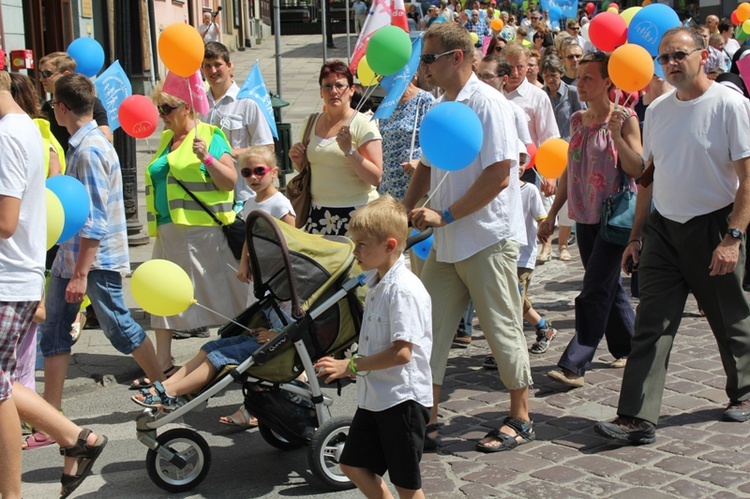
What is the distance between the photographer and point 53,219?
5000 millimetres

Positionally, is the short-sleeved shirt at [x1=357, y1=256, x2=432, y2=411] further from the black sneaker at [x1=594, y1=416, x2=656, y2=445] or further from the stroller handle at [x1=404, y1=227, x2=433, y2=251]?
the black sneaker at [x1=594, y1=416, x2=656, y2=445]

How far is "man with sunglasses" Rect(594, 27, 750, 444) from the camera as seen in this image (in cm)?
515

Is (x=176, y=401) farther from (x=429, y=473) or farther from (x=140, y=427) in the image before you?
(x=429, y=473)

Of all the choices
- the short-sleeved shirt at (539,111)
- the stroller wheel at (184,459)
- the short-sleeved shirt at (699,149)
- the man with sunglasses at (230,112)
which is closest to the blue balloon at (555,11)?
the short-sleeved shirt at (539,111)

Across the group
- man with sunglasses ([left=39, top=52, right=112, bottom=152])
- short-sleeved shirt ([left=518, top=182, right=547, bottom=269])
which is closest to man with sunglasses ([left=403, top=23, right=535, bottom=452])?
short-sleeved shirt ([left=518, top=182, right=547, bottom=269])

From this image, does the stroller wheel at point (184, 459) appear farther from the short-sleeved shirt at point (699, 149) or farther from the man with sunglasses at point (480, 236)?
the short-sleeved shirt at point (699, 149)

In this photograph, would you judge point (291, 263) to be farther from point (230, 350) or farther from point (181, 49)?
point (181, 49)

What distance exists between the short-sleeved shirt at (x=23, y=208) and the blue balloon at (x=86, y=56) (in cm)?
387

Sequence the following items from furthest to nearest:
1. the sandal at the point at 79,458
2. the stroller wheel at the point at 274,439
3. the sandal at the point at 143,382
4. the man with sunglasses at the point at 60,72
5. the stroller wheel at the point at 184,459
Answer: the man with sunglasses at the point at 60,72, the sandal at the point at 143,382, the stroller wheel at the point at 274,439, the stroller wheel at the point at 184,459, the sandal at the point at 79,458

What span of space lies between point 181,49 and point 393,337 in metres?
3.22

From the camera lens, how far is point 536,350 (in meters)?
7.14

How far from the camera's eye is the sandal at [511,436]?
5.27 metres

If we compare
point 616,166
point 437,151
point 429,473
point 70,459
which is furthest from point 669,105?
point 70,459

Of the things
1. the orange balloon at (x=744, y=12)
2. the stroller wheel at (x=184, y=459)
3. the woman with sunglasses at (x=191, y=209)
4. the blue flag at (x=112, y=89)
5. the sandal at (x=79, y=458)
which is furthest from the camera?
the orange balloon at (x=744, y=12)
